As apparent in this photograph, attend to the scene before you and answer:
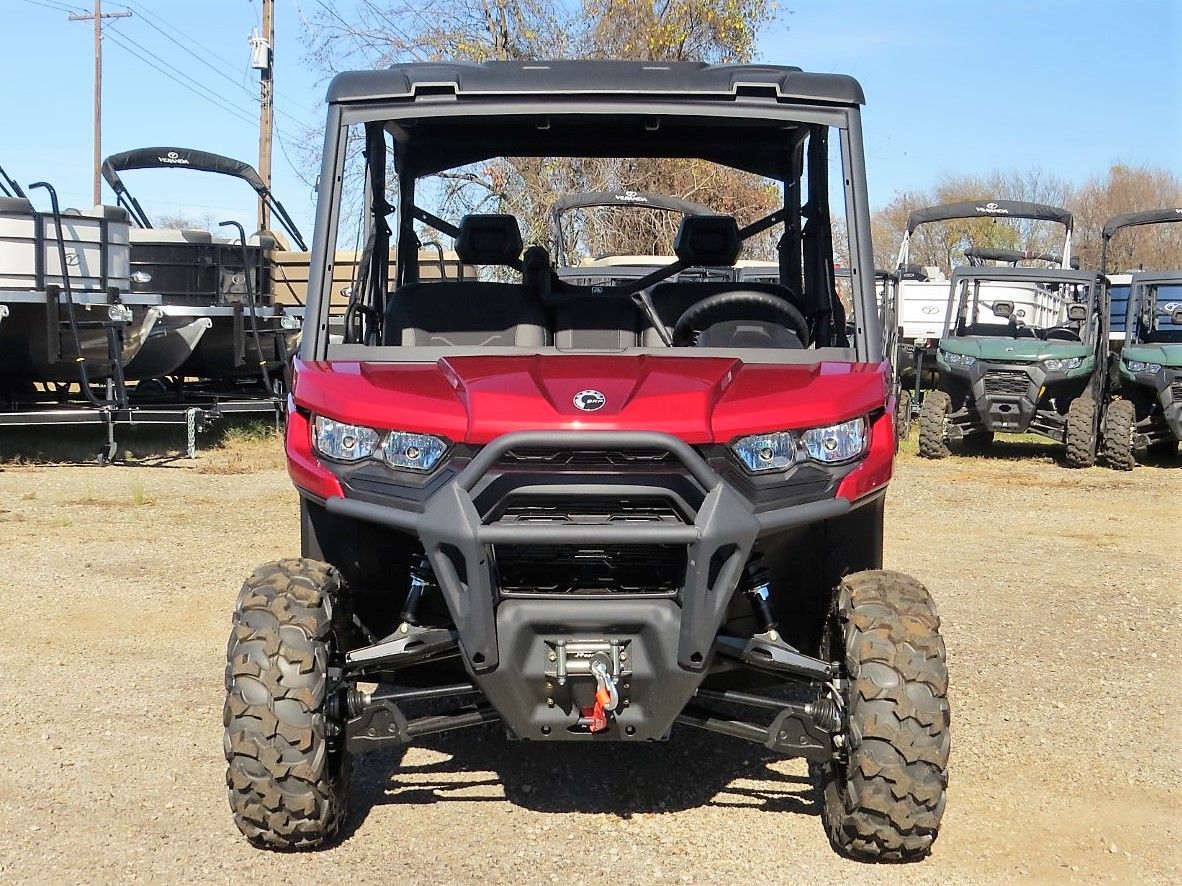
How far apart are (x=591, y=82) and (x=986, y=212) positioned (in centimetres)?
1183

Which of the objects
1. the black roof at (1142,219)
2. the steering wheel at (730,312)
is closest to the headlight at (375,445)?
the steering wheel at (730,312)

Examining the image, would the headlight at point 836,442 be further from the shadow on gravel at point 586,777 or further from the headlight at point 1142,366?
the headlight at point 1142,366

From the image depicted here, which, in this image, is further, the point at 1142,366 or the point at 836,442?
the point at 1142,366

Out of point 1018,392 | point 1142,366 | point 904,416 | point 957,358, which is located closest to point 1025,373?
point 1018,392

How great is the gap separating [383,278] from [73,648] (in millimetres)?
2263

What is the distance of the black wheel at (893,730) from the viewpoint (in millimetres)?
3357

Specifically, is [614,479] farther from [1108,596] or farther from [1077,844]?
[1108,596]

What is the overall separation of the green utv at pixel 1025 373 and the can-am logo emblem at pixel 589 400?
37.6 ft

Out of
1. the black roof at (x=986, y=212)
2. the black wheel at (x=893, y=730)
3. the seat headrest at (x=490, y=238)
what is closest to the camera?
the black wheel at (x=893, y=730)

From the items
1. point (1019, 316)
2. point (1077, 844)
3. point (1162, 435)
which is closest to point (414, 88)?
point (1077, 844)

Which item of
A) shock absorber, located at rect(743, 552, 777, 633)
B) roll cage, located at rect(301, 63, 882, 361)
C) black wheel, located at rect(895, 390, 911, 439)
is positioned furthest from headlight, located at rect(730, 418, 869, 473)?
black wheel, located at rect(895, 390, 911, 439)

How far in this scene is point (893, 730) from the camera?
11.0 ft

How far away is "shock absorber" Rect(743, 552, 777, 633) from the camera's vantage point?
11.7 ft

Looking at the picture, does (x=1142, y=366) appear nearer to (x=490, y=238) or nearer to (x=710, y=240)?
(x=710, y=240)
